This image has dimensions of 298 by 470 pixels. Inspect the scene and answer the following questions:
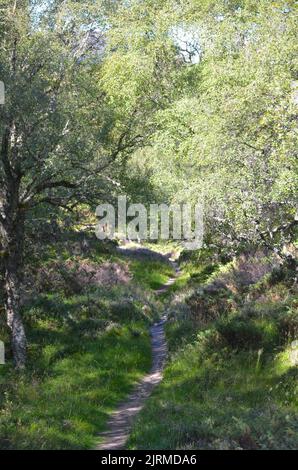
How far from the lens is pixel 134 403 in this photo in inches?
516

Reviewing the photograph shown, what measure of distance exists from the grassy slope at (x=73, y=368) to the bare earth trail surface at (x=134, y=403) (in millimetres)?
241

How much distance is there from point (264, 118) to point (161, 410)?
9.81 meters

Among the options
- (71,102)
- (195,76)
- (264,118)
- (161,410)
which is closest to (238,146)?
(264,118)

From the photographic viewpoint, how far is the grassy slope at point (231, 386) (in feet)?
28.8

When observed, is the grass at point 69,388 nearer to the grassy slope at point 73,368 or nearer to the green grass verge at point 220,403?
the grassy slope at point 73,368

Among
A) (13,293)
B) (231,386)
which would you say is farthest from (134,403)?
(13,293)

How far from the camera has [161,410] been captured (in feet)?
36.6

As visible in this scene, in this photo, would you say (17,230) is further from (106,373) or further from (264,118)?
(264,118)

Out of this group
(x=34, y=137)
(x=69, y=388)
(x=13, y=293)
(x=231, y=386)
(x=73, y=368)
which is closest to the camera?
(x=231, y=386)

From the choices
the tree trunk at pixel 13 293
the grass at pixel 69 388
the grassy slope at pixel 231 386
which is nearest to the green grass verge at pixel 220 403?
the grassy slope at pixel 231 386

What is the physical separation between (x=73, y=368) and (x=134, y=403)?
240 cm

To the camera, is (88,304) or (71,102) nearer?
(71,102)

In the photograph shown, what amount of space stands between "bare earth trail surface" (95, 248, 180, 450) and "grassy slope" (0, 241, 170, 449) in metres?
0.24

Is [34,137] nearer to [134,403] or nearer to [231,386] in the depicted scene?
[134,403]
